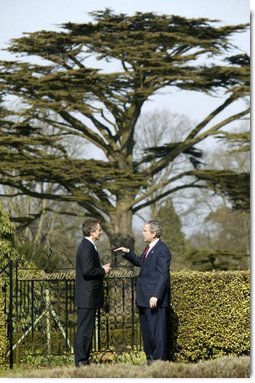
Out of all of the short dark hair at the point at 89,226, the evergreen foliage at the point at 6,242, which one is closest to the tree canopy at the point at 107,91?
the evergreen foliage at the point at 6,242

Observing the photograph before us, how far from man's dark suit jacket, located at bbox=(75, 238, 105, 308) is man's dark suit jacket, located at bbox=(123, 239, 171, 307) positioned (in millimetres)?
341

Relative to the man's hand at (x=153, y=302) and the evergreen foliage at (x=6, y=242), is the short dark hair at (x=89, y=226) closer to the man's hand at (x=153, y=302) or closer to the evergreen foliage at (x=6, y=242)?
the man's hand at (x=153, y=302)

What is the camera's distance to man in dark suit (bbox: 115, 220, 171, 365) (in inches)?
285

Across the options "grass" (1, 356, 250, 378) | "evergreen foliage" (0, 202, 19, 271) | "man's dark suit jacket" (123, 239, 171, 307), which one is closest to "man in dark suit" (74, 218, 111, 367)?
"man's dark suit jacket" (123, 239, 171, 307)

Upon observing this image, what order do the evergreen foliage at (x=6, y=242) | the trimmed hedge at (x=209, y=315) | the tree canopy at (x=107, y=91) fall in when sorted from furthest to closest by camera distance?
the tree canopy at (x=107, y=91) → the evergreen foliage at (x=6, y=242) → the trimmed hedge at (x=209, y=315)

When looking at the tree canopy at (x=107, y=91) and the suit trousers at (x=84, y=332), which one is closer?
the suit trousers at (x=84, y=332)

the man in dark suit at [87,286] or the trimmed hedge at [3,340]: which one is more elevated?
the man in dark suit at [87,286]

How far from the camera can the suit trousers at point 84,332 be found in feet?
23.9

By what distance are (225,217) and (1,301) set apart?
21.1 m

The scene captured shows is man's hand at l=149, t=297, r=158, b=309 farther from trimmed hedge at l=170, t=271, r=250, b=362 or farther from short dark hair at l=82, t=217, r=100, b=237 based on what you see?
trimmed hedge at l=170, t=271, r=250, b=362

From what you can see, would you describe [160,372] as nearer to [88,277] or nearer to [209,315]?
[88,277]

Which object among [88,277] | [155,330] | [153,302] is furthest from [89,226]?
[155,330]

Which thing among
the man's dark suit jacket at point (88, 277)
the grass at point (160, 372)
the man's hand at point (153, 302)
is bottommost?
the grass at point (160, 372)

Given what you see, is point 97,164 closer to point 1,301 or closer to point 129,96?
point 129,96
